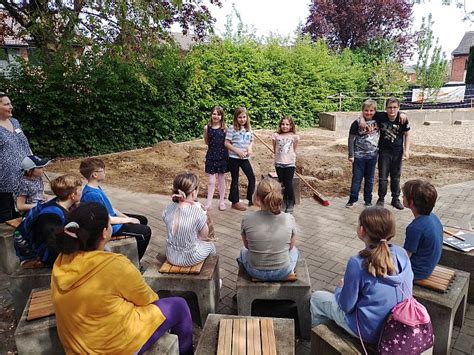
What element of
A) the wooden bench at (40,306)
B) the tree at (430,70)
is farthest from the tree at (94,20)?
the tree at (430,70)

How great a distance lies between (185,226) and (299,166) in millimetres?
6400

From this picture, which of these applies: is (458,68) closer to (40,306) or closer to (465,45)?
(465,45)

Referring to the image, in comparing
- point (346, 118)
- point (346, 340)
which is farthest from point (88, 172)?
point (346, 118)

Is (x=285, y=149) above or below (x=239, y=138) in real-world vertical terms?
below

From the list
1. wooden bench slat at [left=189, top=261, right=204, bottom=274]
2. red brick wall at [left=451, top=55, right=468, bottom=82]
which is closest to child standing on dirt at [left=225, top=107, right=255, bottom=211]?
wooden bench slat at [left=189, top=261, right=204, bottom=274]

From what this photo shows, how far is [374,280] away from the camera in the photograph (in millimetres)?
2156

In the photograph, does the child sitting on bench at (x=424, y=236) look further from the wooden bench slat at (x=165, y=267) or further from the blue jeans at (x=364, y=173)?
the blue jeans at (x=364, y=173)

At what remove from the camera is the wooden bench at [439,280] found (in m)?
2.77

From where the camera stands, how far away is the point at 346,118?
56.9 ft

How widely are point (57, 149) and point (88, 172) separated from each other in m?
7.67

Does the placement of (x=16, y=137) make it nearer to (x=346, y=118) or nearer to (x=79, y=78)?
(x=79, y=78)

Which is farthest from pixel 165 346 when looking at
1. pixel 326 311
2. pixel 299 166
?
pixel 299 166

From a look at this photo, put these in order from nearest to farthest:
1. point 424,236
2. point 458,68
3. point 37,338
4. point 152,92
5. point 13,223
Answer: point 37,338
point 424,236
point 13,223
point 152,92
point 458,68

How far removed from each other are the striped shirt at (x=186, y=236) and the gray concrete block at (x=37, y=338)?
104 centimetres
